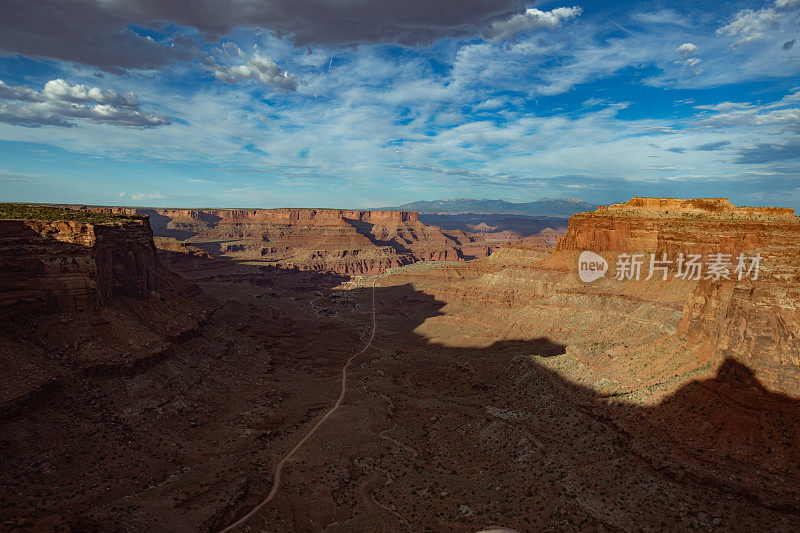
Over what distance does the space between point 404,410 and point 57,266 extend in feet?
115

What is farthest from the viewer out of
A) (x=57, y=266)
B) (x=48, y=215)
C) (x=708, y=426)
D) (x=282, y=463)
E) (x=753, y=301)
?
(x=48, y=215)

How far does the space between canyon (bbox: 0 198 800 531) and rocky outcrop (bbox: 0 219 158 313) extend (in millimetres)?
142

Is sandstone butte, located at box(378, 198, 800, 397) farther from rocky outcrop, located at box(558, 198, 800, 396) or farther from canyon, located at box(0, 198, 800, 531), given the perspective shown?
canyon, located at box(0, 198, 800, 531)

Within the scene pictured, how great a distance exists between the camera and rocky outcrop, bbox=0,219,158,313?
32.5 meters

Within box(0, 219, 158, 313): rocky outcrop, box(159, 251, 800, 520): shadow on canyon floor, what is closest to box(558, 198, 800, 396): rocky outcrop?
box(159, 251, 800, 520): shadow on canyon floor

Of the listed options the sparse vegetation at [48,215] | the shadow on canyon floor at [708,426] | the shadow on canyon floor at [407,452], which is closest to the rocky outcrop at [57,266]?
the sparse vegetation at [48,215]

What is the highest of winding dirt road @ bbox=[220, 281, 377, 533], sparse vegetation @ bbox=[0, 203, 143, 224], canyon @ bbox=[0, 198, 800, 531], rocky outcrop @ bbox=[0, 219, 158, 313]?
sparse vegetation @ bbox=[0, 203, 143, 224]

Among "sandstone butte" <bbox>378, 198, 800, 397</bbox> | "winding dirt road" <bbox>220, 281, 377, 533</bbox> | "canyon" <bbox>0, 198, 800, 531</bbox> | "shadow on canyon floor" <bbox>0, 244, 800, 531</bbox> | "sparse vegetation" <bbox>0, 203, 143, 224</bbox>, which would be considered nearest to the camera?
"shadow on canyon floor" <bbox>0, 244, 800, 531</bbox>

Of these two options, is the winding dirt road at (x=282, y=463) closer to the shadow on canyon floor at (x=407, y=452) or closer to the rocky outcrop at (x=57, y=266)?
the shadow on canyon floor at (x=407, y=452)

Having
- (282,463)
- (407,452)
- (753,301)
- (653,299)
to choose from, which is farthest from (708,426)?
(653,299)

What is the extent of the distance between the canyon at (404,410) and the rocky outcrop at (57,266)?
0.14 m

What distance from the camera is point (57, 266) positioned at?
34.2 metres

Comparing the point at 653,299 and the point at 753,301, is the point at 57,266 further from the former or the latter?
the point at 653,299

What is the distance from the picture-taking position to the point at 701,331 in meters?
27.0
